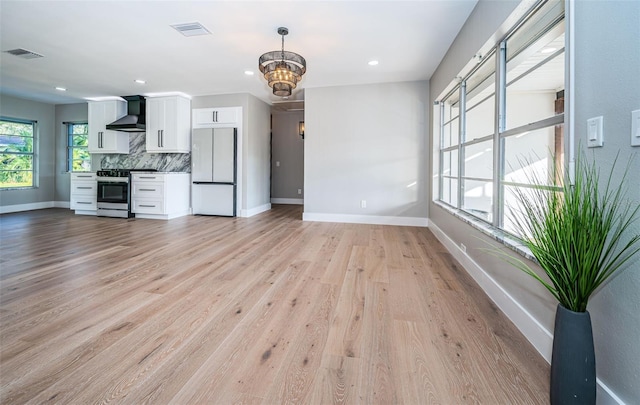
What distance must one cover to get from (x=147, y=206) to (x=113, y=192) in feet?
2.68

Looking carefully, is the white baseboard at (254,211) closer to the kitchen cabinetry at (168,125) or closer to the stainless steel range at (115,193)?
the kitchen cabinetry at (168,125)

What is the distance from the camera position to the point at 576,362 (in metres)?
1.02

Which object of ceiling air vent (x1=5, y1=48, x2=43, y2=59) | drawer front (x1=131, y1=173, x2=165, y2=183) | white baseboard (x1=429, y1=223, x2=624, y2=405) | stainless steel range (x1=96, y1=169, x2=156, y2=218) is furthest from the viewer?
stainless steel range (x1=96, y1=169, x2=156, y2=218)

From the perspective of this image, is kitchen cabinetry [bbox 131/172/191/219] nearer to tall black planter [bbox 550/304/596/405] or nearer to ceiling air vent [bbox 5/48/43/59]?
ceiling air vent [bbox 5/48/43/59]

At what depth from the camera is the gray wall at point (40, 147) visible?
6289mm

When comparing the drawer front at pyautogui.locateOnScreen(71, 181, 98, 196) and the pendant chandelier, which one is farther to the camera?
the drawer front at pyautogui.locateOnScreen(71, 181, 98, 196)

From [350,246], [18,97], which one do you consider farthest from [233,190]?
[18,97]

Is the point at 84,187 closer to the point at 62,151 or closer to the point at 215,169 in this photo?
the point at 62,151

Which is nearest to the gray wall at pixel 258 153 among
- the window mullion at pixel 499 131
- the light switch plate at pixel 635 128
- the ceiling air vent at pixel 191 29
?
the ceiling air vent at pixel 191 29

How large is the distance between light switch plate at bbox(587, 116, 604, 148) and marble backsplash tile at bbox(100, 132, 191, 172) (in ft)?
20.8

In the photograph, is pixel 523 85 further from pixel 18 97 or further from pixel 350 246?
pixel 18 97

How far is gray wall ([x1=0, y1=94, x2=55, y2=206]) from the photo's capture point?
6289 mm

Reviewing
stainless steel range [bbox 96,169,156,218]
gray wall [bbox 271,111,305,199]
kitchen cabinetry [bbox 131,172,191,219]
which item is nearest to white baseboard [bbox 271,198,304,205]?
gray wall [bbox 271,111,305,199]

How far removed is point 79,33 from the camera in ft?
11.1
